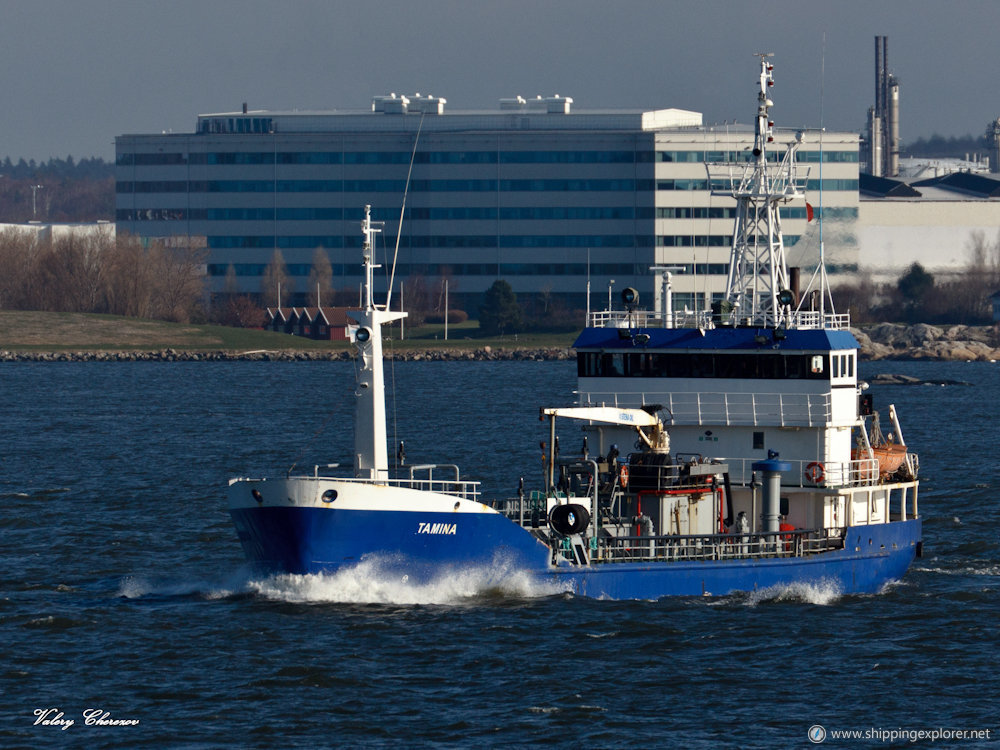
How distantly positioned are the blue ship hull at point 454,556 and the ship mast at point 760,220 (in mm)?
6788

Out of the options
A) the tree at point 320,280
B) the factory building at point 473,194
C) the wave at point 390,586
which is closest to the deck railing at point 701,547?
the wave at point 390,586

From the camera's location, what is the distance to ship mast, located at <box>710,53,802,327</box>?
41.0m

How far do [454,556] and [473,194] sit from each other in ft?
470

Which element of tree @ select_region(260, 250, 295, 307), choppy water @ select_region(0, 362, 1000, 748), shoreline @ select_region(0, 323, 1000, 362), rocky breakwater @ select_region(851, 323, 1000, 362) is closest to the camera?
choppy water @ select_region(0, 362, 1000, 748)

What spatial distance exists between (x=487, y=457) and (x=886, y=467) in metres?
29.3

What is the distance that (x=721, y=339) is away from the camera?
39406 mm

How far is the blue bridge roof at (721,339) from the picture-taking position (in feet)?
128

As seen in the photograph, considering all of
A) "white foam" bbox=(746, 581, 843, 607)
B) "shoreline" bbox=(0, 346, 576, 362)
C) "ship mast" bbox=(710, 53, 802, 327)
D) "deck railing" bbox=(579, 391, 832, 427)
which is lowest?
"white foam" bbox=(746, 581, 843, 607)

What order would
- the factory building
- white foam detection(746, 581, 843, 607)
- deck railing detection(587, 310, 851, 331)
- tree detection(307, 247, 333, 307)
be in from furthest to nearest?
tree detection(307, 247, 333, 307), the factory building, deck railing detection(587, 310, 851, 331), white foam detection(746, 581, 843, 607)

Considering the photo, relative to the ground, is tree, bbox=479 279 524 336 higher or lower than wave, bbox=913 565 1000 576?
higher

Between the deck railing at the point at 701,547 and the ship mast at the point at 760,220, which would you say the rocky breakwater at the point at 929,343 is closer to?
the ship mast at the point at 760,220

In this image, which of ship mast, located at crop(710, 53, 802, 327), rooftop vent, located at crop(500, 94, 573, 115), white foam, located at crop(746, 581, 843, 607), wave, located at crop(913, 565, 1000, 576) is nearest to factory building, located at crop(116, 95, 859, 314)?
rooftop vent, located at crop(500, 94, 573, 115)

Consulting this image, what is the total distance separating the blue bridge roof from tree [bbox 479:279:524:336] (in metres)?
127

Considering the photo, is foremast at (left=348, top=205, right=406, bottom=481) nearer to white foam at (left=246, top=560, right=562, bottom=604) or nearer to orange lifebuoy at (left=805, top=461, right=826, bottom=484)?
white foam at (left=246, top=560, right=562, bottom=604)
